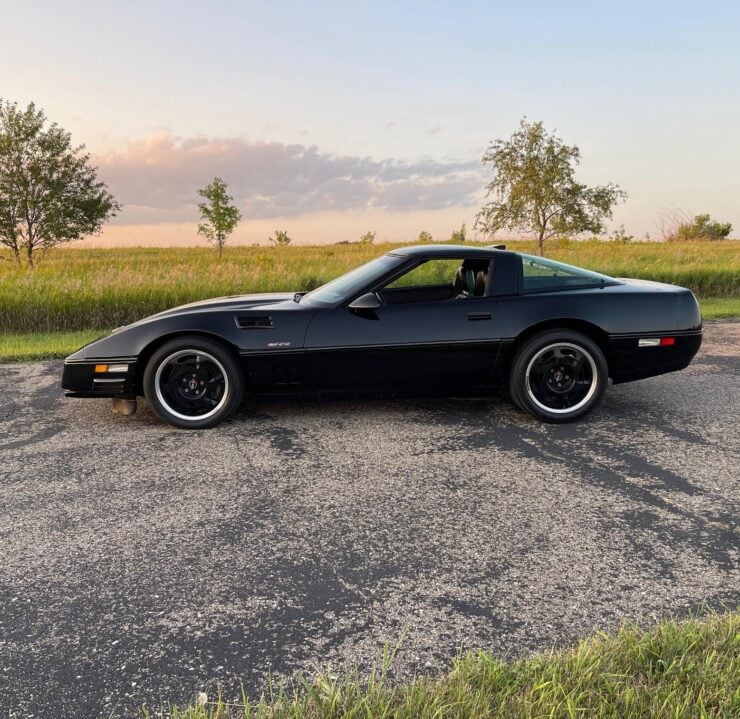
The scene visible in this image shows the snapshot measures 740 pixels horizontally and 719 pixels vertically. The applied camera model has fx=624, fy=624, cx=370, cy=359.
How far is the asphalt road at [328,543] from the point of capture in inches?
81.0

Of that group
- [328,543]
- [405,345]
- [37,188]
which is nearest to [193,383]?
[405,345]

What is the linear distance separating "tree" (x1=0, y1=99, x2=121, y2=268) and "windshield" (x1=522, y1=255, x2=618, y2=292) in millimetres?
23180

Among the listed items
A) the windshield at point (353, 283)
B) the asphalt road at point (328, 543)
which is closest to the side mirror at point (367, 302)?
the windshield at point (353, 283)

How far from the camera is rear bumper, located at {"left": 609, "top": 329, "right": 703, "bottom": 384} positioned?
4703 millimetres

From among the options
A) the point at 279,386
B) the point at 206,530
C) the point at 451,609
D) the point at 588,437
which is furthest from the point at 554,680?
the point at 279,386

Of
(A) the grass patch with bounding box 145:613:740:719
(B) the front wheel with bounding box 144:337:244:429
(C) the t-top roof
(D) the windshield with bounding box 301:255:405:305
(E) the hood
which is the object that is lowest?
(A) the grass patch with bounding box 145:613:740:719

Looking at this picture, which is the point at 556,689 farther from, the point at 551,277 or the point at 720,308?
the point at 720,308

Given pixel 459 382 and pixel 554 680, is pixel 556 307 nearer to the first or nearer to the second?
pixel 459 382

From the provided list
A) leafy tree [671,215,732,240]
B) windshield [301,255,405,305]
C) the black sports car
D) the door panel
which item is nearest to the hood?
the black sports car

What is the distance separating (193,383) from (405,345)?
1563 mm

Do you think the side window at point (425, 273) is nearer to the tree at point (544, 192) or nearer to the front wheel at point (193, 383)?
the front wheel at point (193, 383)

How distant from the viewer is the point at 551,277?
483 centimetres

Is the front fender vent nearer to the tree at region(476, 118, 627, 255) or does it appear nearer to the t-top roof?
the t-top roof

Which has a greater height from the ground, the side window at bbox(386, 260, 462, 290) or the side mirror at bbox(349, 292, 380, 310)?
the side window at bbox(386, 260, 462, 290)
